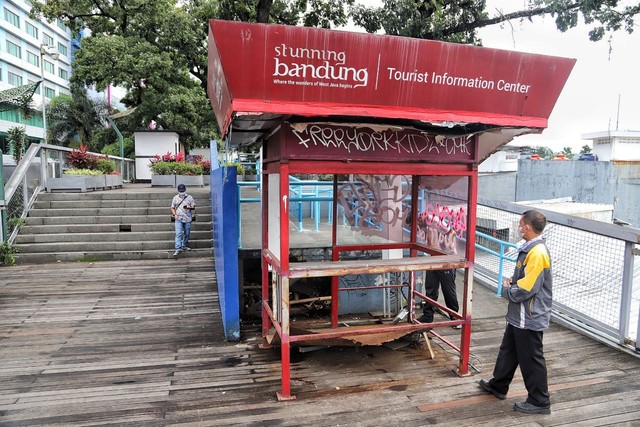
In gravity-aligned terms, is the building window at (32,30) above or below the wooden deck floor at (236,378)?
above

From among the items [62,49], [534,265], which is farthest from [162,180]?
[62,49]

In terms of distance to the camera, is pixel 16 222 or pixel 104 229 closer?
pixel 16 222

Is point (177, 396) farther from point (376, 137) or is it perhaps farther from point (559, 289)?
point (559, 289)

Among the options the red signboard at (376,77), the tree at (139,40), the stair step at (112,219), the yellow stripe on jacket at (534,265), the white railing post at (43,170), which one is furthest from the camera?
the tree at (139,40)

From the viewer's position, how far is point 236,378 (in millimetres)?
4320

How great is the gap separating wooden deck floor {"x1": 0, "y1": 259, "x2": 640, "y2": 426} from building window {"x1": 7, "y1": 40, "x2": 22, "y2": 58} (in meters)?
44.0

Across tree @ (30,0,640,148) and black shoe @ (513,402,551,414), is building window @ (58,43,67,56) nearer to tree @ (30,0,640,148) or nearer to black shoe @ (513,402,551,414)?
tree @ (30,0,640,148)

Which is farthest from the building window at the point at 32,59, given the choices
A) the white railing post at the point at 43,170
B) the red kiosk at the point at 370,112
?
the red kiosk at the point at 370,112

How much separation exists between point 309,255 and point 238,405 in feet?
9.06

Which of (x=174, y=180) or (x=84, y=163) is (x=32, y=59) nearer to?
(x=174, y=180)

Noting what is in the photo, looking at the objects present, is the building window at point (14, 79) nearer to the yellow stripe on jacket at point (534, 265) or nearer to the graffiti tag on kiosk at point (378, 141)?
the graffiti tag on kiosk at point (378, 141)

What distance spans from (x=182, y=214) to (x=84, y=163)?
611cm

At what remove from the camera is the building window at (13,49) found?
131ft

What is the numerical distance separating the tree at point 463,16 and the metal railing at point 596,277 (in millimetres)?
5105
